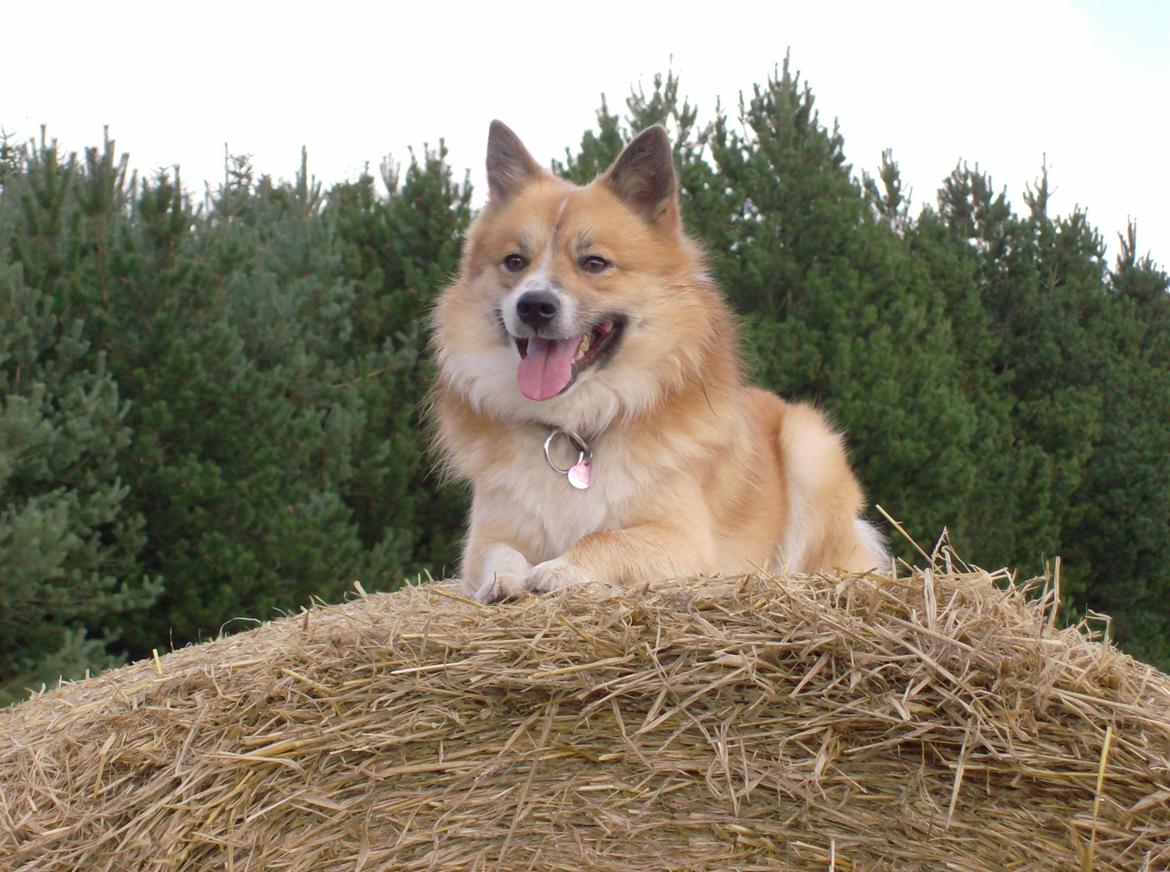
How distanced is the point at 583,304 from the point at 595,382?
35 centimetres

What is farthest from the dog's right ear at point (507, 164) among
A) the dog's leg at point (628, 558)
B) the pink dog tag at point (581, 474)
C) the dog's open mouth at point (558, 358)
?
the dog's leg at point (628, 558)

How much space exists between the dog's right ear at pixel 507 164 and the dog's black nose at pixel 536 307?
0.94 m

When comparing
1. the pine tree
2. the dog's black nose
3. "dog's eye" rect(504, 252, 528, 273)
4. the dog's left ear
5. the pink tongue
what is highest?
the dog's left ear

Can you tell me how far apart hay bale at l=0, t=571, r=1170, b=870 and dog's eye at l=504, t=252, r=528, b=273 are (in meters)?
1.86

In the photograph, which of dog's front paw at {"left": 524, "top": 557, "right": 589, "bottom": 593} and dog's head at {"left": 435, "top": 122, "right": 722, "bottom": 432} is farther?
dog's head at {"left": 435, "top": 122, "right": 722, "bottom": 432}

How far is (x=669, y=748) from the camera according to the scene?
255 centimetres

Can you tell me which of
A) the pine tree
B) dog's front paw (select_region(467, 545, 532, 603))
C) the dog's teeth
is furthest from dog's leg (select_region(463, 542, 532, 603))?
the pine tree

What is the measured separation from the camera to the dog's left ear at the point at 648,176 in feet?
14.8

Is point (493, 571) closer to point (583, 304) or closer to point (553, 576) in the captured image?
point (553, 576)

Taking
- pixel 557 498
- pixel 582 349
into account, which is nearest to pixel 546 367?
pixel 582 349

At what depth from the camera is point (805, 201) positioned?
1193 centimetres

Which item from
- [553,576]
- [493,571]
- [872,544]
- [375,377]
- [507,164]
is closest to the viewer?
[553,576]

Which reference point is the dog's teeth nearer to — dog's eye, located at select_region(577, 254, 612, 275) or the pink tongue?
the pink tongue

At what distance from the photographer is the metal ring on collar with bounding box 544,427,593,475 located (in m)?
4.31
